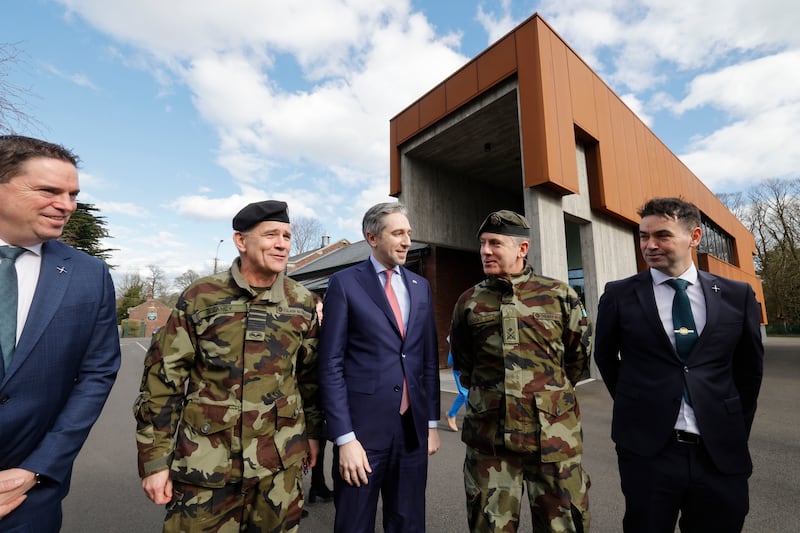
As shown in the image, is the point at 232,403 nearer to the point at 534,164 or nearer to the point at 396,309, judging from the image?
the point at 396,309

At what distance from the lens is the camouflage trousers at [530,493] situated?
76.6 inches

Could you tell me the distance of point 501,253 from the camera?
91.1 inches

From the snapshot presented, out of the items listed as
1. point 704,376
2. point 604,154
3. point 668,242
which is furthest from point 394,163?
point 704,376

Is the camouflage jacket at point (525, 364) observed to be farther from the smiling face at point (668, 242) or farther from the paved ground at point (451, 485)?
the paved ground at point (451, 485)

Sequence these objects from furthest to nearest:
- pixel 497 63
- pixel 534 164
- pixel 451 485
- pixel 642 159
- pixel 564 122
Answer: pixel 642 159 → pixel 497 63 → pixel 564 122 → pixel 534 164 → pixel 451 485

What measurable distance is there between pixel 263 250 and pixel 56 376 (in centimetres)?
100

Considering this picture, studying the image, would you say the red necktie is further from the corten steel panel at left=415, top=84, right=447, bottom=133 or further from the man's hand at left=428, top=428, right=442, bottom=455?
the corten steel panel at left=415, top=84, right=447, bottom=133

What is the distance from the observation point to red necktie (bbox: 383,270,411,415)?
214cm

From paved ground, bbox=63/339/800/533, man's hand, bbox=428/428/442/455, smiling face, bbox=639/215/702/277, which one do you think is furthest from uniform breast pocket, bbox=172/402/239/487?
smiling face, bbox=639/215/702/277

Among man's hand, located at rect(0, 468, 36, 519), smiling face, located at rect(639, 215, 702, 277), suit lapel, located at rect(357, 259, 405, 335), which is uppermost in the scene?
smiling face, located at rect(639, 215, 702, 277)

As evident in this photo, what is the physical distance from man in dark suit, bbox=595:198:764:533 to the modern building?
704cm

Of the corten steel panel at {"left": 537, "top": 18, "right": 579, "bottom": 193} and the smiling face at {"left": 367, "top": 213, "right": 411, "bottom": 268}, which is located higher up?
the corten steel panel at {"left": 537, "top": 18, "right": 579, "bottom": 193}

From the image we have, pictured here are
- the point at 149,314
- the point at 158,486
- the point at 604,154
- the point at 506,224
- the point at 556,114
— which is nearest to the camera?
the point at 158,486

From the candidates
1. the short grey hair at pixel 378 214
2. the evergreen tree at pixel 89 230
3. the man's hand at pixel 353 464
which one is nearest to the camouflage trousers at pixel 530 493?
the man's hand at pixel 353 464
